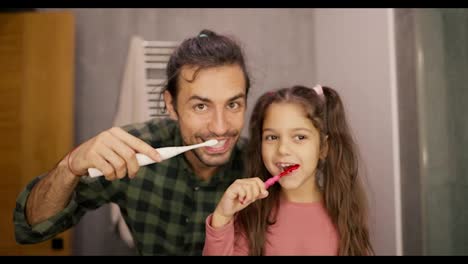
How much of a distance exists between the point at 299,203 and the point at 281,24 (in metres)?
0.40

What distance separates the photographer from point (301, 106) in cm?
57

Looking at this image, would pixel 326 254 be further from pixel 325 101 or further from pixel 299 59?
pixel 299 59

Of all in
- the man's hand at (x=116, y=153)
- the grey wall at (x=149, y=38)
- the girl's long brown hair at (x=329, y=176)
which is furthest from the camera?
the grey wall at (x=149, y=38)

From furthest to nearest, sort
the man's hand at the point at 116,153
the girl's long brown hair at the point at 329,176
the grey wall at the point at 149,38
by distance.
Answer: the grey wall at the point at 149,38, the girl's long brown hair at the point at 329,176, the man's hand at the point at 116,153

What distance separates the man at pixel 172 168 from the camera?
1.74 feet

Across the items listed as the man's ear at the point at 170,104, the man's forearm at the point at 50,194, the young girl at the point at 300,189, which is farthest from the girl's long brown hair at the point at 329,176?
the man's forearm at the point at 50,194

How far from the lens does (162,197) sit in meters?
0.68

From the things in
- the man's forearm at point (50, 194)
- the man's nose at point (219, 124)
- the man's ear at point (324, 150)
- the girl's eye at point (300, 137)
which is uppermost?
the man's nose at point (219, 124)

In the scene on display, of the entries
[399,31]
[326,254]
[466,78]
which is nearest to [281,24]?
[399,31]

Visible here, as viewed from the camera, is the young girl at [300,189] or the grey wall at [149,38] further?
the grey wall at [149,38]

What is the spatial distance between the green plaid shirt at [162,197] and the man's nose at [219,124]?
8cm

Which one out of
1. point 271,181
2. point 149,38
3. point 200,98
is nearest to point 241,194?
point 271,181

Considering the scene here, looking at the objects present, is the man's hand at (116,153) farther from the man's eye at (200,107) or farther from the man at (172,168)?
the man's eye at (200,107)

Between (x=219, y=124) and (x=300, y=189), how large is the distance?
0.55 feet
